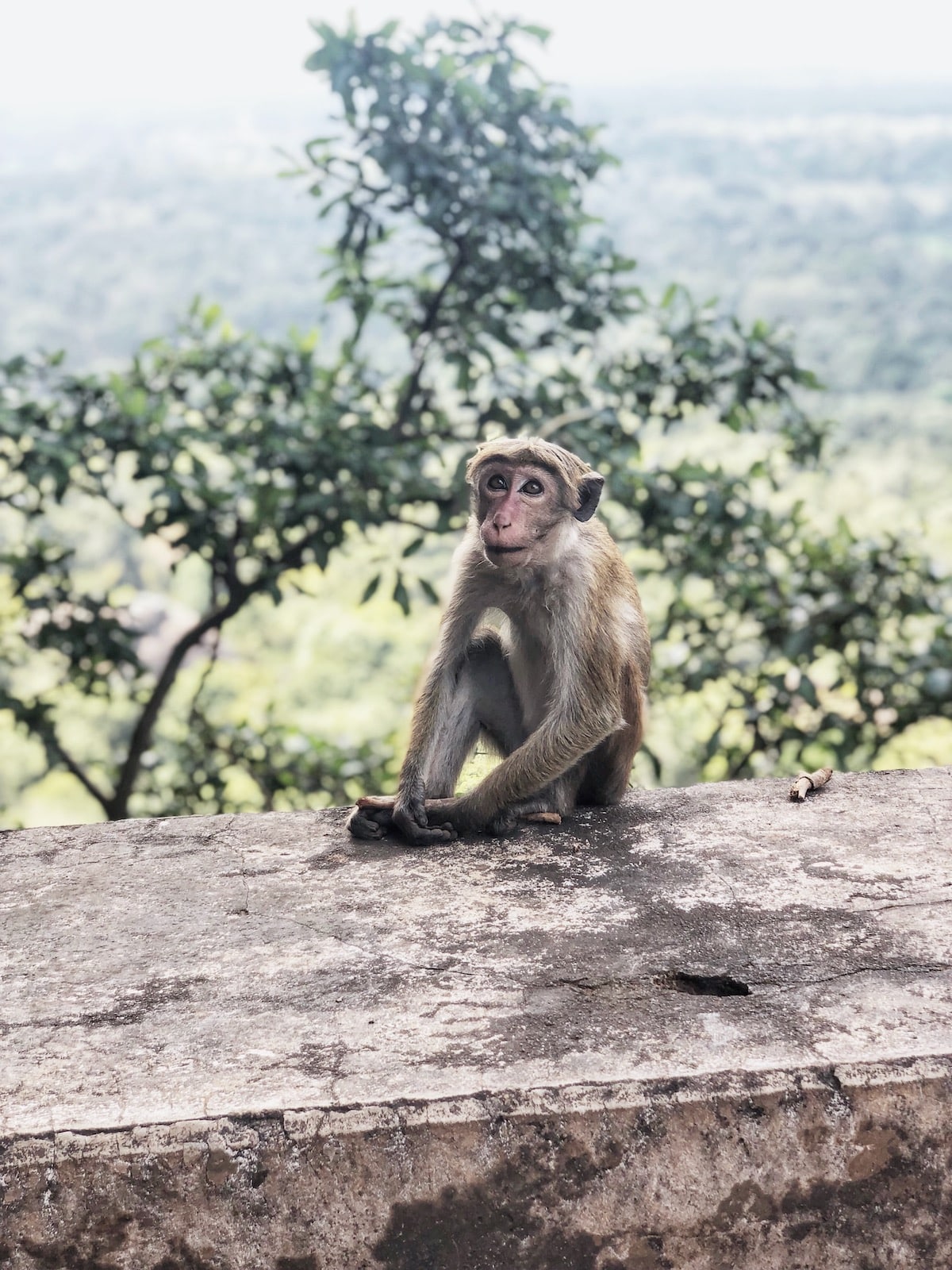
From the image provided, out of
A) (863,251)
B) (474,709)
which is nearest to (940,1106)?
(474,709)

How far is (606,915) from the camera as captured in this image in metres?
2.30

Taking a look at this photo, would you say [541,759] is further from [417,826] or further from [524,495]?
[524,495]

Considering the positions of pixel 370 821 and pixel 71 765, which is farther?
pixel 71 765

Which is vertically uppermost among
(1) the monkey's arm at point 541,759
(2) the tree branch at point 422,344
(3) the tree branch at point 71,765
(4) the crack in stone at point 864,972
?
(2) the tree branch at point 422,344

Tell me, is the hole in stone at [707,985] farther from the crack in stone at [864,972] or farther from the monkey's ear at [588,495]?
the monkey's ear at [588,495]

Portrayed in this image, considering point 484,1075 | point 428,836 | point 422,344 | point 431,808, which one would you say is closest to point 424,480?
point 422,344

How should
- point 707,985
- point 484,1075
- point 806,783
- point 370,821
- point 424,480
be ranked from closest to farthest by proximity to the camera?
point 484,1075 → point 707,985 → point 370,821 → point 806,783 → point 424,480

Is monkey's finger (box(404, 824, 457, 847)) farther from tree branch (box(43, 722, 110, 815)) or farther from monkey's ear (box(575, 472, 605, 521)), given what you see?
tree branch (box(43, 722, 110, 815))

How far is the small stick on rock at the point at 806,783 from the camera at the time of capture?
9.57 feet

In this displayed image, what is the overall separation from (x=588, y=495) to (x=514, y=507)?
233mm

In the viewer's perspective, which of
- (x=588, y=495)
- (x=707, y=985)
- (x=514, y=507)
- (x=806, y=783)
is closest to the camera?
(x=707, y=985)

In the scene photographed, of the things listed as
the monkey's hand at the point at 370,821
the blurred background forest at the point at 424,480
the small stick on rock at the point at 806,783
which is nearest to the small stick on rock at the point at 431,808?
the monkey's hand at the point at 370,821

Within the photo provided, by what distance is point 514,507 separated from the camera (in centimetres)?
253

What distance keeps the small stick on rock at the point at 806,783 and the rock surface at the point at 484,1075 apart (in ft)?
1.47
